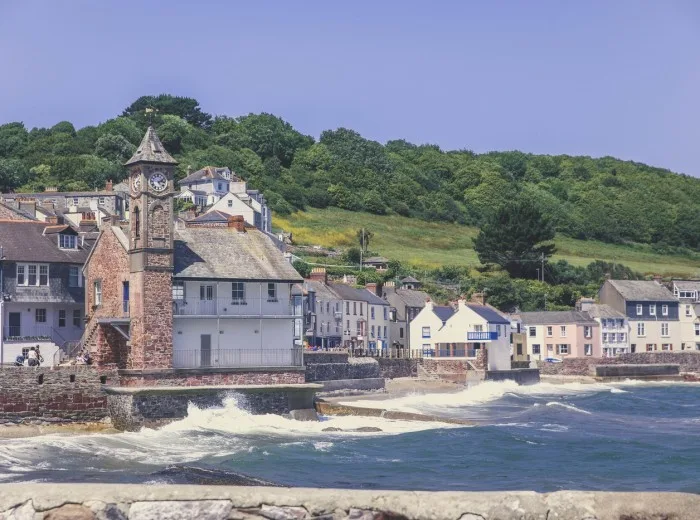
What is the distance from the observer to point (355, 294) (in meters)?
85.9

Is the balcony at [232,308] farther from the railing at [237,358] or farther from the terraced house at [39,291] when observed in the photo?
the terraced house at [39,291]

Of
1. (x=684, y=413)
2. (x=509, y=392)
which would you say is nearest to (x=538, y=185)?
(x=509, y=392)

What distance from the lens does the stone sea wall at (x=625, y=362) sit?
100312 millimetres

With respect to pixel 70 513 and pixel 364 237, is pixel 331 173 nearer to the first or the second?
pixel 364 237

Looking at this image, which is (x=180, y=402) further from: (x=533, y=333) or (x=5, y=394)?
(x=533, y=333)

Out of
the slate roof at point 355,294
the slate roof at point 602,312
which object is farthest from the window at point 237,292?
the slate roof at point 602,312

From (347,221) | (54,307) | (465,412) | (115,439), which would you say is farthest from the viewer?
(347,221)

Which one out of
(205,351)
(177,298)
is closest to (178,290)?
(177,298)

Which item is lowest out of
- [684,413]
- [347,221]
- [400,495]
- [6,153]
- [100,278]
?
[684,413]

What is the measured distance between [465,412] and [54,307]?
22.7 m

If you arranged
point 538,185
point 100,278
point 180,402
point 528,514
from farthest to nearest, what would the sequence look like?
point 538,185 → point 100,278 → point 180,402 → point 528,514

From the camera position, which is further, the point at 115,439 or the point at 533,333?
the point at 533,333

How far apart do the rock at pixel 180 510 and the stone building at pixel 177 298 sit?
118 ft

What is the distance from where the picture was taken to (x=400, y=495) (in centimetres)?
790
